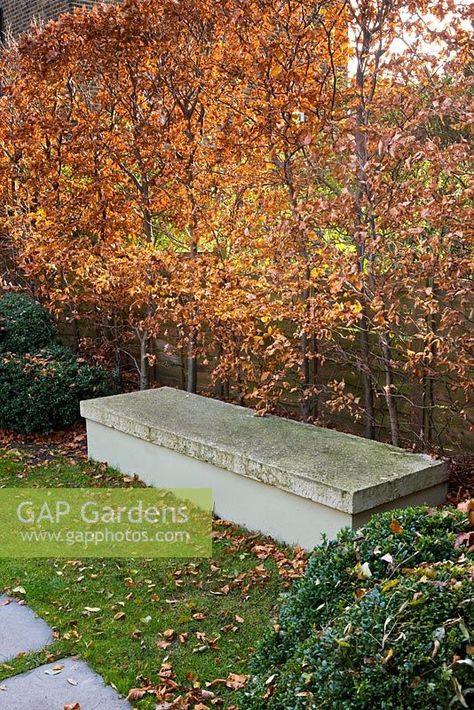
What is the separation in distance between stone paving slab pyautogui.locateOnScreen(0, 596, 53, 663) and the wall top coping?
151cm

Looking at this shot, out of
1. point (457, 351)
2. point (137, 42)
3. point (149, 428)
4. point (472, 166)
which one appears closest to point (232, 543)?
point (149, 428)

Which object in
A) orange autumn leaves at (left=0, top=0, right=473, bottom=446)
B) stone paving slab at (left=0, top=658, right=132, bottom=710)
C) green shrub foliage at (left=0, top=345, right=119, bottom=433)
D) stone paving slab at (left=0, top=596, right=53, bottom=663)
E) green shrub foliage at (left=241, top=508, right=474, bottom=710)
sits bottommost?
stone paving slab at (left=0, top=596, right=53, bottom=663)

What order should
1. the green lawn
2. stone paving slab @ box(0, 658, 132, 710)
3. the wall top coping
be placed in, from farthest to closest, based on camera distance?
1. the wall top coping
2. the green lawn
3. stone paving slab @ box(0, 658, 132, 710)

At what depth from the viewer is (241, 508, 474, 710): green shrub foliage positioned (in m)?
1.84

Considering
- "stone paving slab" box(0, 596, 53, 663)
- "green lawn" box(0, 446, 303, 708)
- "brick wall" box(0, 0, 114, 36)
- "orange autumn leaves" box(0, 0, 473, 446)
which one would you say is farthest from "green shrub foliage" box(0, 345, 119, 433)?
"brick wall" box(0, 0, 114, 36)

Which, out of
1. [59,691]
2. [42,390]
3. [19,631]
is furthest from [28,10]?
[59,691]

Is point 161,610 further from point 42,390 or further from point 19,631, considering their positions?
point 42,390

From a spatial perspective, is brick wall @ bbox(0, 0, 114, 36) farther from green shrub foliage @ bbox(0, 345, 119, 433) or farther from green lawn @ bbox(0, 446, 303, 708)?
green lawn @ bbox(0, 446, 303, 708)

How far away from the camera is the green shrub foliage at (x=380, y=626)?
1837mm

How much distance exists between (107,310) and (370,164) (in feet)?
12.5

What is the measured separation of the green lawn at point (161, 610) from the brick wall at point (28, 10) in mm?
9668

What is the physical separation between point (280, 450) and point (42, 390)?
3167 millimetres

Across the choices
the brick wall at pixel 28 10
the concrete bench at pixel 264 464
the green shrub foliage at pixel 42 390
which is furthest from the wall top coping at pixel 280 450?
the brick wall at pixel 28 10

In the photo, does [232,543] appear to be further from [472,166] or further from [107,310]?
[107,310]
